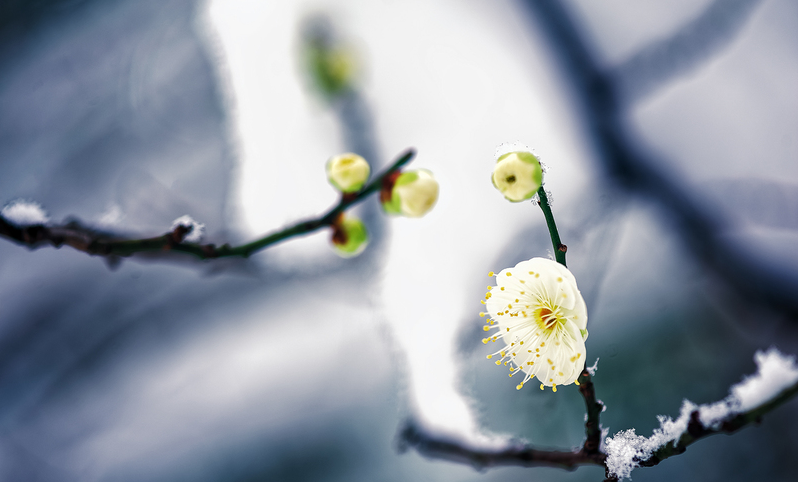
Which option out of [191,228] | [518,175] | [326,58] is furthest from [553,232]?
[326,58]

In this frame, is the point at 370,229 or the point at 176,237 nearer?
the point at 176,237

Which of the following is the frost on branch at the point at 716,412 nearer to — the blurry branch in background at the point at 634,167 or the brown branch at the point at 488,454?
the brown branch at the point at 488,454

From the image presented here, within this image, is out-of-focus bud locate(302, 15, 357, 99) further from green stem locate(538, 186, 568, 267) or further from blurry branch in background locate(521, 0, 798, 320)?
green stem locate(538, 186, 568, 267)

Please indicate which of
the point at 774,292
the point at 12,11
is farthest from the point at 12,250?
the point at 774,292

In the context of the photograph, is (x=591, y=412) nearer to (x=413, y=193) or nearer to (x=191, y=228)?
(x=413, y=193)

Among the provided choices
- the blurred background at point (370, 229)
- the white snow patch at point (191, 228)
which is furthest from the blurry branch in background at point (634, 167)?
the white snow patch at point (191, 228)

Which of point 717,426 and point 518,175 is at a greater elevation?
point 518,175
